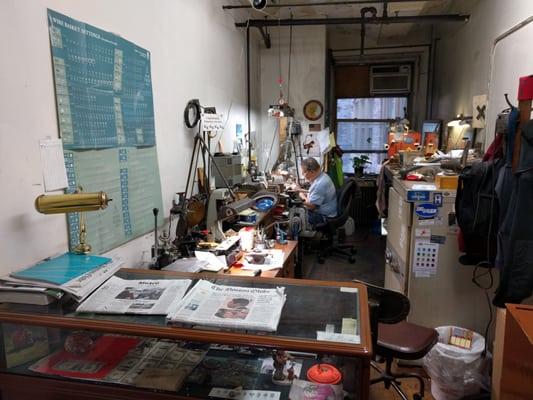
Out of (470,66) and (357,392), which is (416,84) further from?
(357,392)

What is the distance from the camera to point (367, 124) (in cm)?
702

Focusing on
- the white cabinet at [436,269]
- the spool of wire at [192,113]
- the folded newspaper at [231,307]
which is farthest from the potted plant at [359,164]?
the folded newspaper at [231,307]

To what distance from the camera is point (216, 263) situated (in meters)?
2.30

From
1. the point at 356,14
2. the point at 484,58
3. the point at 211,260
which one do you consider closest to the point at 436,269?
the point at 211,260

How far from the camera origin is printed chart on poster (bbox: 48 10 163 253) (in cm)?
168

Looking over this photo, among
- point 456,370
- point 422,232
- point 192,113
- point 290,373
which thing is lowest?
point 456,370

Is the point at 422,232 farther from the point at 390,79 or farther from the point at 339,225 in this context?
the point at 390,79

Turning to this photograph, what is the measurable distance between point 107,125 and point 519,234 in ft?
6.78

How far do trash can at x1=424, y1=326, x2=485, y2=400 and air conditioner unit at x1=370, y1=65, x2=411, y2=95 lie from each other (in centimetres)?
517

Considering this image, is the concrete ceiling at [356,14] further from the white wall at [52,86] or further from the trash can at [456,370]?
the trash can at [456,370]

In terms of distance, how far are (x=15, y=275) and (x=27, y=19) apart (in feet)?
3.12

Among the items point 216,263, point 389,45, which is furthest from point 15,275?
point 389,45

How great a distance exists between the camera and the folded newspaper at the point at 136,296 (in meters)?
1.22

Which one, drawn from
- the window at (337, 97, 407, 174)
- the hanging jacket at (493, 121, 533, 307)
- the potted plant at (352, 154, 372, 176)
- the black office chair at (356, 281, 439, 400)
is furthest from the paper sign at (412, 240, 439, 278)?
the window at (337, 97, 407, 174)
